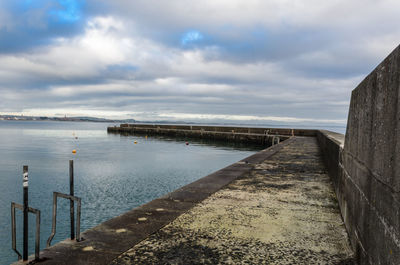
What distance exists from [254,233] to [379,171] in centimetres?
180

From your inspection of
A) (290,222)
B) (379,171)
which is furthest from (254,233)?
(379,171)

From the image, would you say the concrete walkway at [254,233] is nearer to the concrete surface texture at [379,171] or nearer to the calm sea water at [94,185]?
the concrete surface texture at [379,171]

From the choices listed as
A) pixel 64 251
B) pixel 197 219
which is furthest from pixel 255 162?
pixel 64 251

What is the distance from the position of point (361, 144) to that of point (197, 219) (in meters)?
2.28

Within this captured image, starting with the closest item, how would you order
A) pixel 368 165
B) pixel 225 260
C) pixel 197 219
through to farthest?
1. pixel 368 165
2. pixel 225 260
3. pixel 197 219

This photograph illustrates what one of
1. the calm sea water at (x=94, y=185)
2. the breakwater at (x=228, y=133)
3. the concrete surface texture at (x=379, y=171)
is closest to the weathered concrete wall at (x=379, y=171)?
the concrete surface texture at (x=379, y=171)

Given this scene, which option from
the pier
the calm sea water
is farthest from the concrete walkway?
the calm sea water

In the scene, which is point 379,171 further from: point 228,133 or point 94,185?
point 228,133

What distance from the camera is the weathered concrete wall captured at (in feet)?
5.67

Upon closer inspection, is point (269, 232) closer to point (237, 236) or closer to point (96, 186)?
point (237, 236)

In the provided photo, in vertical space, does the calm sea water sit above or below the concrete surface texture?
below

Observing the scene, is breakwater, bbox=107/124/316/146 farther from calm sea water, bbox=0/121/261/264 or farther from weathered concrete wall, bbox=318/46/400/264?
weathered concrete wall, bbox=318/46/400/264

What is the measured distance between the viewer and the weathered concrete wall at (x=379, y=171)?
1.73 metres

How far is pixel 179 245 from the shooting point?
3.11 metres
